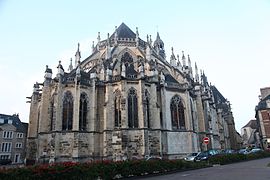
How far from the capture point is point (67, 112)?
23266mm

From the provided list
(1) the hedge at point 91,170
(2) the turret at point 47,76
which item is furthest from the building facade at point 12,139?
(1) the hedge at point 91,170

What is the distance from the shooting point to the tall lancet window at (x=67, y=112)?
22.8 meters

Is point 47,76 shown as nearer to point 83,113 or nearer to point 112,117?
point 83,113

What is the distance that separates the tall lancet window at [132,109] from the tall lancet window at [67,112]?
5774 millimetres

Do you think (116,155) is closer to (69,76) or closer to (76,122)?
(76,122)

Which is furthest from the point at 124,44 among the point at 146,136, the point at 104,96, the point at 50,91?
the point at 146,136

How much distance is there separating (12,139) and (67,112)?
24031 mm

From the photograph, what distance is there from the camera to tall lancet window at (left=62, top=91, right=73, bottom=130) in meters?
22.8

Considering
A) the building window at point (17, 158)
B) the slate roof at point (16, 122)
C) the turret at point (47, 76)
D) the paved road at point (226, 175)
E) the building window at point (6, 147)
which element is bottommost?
the paved road at point (226, 175)

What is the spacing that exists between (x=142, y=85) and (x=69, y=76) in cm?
792

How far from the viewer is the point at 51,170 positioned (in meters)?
9.02

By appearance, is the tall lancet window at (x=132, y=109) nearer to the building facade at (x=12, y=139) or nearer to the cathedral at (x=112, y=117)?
the cathedral at (x=112, y=117)

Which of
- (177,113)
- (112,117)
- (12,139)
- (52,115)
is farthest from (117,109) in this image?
(12,139)

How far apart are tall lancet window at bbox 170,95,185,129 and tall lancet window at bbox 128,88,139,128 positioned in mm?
4635
